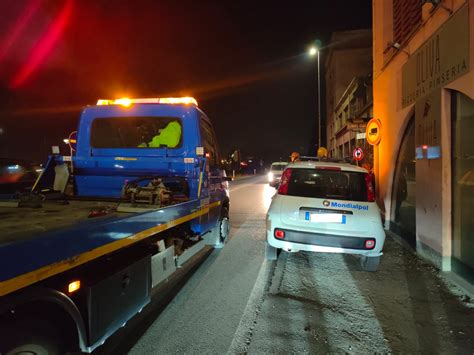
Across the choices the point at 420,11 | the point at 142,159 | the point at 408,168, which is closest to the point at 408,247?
the point at 408,168

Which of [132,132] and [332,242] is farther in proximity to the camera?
[132,132]

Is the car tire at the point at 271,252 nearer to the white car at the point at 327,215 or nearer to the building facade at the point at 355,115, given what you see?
the white car at the point at 327,215

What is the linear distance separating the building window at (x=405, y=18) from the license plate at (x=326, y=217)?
4.27 meters

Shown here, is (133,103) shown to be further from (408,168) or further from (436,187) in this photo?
(408,168)

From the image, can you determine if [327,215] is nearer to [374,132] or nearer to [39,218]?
[39,218]

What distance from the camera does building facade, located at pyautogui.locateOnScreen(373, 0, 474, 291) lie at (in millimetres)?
5148

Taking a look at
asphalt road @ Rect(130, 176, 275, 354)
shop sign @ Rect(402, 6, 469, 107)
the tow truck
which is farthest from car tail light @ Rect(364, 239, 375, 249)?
shop sign @ Rect(402, 6, 469, 107)

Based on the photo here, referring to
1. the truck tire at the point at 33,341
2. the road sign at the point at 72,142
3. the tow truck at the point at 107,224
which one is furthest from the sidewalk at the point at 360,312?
the road sign at the point at 72,142

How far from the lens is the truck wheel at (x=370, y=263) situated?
5672mm

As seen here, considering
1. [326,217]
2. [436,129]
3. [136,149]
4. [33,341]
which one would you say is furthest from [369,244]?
[33,341]

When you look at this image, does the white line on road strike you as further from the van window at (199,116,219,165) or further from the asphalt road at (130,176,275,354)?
the van window at (199,116,219,165)

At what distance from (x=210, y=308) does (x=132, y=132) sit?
10.5ft

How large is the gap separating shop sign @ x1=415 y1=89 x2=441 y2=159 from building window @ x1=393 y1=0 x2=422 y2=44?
1.72 meters

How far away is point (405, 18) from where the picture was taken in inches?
330
